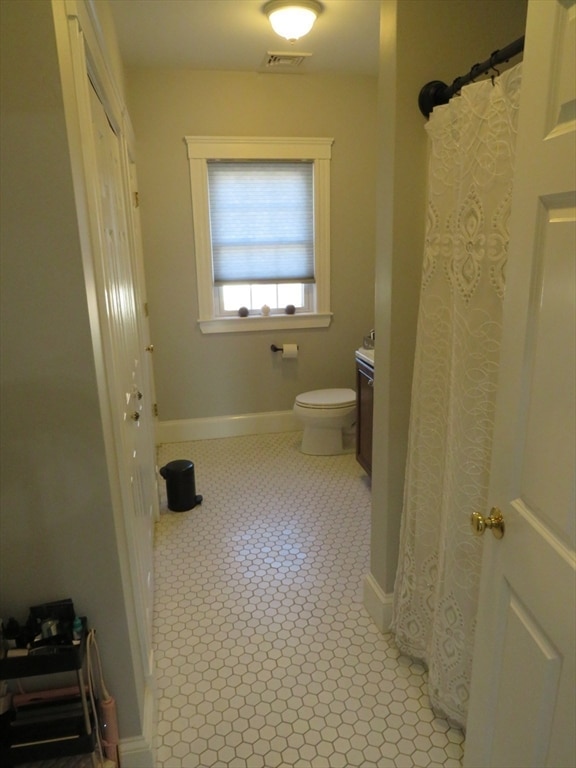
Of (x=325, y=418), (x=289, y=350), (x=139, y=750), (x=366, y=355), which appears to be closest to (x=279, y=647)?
(x=139, y=750)

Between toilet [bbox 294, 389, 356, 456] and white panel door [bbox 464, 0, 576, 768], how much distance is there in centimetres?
236

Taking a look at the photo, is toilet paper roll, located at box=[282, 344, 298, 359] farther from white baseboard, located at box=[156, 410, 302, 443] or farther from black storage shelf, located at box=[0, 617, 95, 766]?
black storage shelf, located at box=[0, 617, 95, 766]

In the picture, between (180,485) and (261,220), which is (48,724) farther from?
(261,220)

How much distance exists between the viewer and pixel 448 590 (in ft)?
5.07

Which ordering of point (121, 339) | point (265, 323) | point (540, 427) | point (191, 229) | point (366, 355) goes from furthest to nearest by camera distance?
1. point (265, 323)
2. point (191, 229)
3. point (366, 355)
4. point (121, 339)
5. point (540, 427)

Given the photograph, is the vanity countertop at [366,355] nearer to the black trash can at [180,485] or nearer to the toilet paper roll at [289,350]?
the toilet paper roll at [289,350]

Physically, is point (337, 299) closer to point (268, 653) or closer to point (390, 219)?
point (390, 219)

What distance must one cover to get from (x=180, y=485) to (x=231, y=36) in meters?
2.51

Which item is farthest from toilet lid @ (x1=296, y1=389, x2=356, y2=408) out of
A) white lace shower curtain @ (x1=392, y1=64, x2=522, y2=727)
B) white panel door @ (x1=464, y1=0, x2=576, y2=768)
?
white panel door @ (x1=464, y1=0, x2=576, y2=768)

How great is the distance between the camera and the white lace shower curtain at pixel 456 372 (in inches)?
50.0

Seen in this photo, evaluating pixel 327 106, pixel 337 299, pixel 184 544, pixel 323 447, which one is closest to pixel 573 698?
pixel 184 544

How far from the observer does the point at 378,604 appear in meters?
2.02

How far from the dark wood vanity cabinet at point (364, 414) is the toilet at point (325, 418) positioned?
0.31m

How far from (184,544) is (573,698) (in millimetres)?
2056
